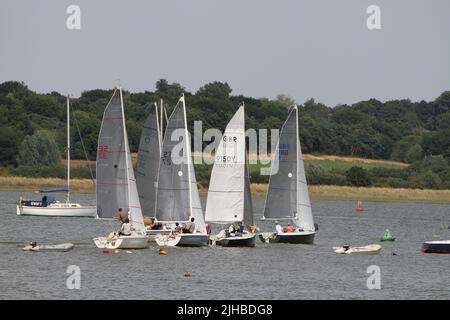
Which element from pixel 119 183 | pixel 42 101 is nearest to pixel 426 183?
pixel 42 101

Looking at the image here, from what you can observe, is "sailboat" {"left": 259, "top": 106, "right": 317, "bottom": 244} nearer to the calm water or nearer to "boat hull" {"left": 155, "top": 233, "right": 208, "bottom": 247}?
the calm water

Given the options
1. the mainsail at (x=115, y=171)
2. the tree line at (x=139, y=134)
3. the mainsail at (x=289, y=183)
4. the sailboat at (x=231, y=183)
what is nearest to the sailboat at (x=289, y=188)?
the mainsail at (x=289, y=183)

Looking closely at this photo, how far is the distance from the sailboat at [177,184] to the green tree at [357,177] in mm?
78928

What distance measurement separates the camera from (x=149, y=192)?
75.3 meters

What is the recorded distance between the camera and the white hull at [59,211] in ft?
324

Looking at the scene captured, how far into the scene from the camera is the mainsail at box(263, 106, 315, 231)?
7375cm

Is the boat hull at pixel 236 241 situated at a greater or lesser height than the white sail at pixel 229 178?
lesser

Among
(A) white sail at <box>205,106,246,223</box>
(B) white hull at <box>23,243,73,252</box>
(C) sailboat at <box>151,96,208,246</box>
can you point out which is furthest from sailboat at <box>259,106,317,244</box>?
(B) white hull at <box>23,243,73,252</box>

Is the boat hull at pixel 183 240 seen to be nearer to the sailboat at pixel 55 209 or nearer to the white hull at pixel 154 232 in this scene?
the white hull at pixel 154 232

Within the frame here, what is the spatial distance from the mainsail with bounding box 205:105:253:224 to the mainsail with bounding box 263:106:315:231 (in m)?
3.58

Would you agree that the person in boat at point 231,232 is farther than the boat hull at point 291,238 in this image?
No

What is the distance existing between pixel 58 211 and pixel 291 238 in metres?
32.5

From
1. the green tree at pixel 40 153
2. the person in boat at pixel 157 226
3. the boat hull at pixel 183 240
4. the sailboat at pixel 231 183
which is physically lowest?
the boat hull at pixel 183 240

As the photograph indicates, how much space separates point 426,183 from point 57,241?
85.3 metres
